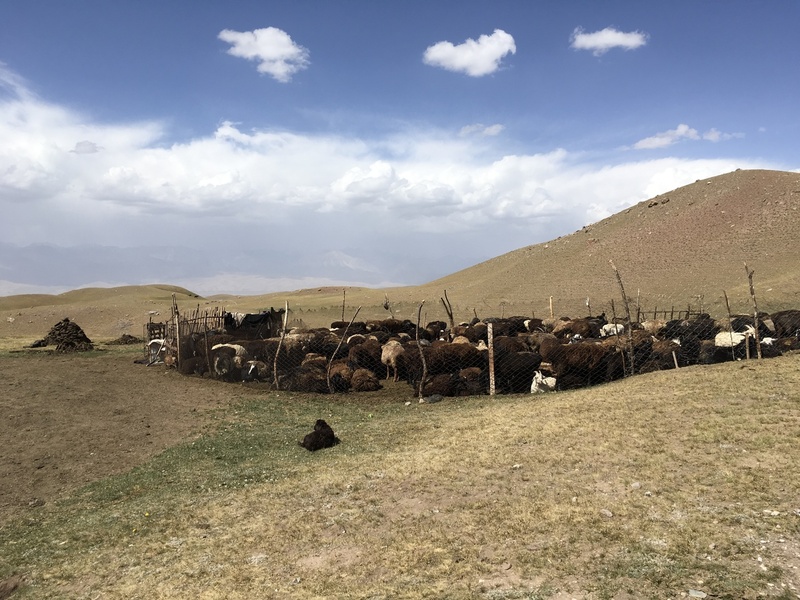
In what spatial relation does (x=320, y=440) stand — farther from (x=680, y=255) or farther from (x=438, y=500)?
(x=680, y=255)

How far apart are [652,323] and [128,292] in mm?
72060

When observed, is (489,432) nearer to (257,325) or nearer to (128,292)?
(257,325)

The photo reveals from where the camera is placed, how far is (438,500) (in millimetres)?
6617

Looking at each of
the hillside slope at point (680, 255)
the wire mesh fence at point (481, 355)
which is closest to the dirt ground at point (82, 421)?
the wire mesh fence at point (481, 355)

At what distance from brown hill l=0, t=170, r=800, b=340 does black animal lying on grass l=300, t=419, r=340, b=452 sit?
2274 centimetres

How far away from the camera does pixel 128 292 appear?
76.2m

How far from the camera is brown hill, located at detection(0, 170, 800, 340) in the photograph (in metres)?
35.5

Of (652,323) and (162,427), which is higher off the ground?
(652,323)

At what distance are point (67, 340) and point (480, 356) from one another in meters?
21.3

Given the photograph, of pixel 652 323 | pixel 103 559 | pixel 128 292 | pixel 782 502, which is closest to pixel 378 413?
pixel 103 559

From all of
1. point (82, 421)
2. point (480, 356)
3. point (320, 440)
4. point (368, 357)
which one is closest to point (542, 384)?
point (480, 356)

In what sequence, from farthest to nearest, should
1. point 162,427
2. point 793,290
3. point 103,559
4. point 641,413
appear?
point 793,290 → point 162,427 → point 641,413 → point 103,559

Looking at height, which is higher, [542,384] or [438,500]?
[542,384]

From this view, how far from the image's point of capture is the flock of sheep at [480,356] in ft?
45.5
